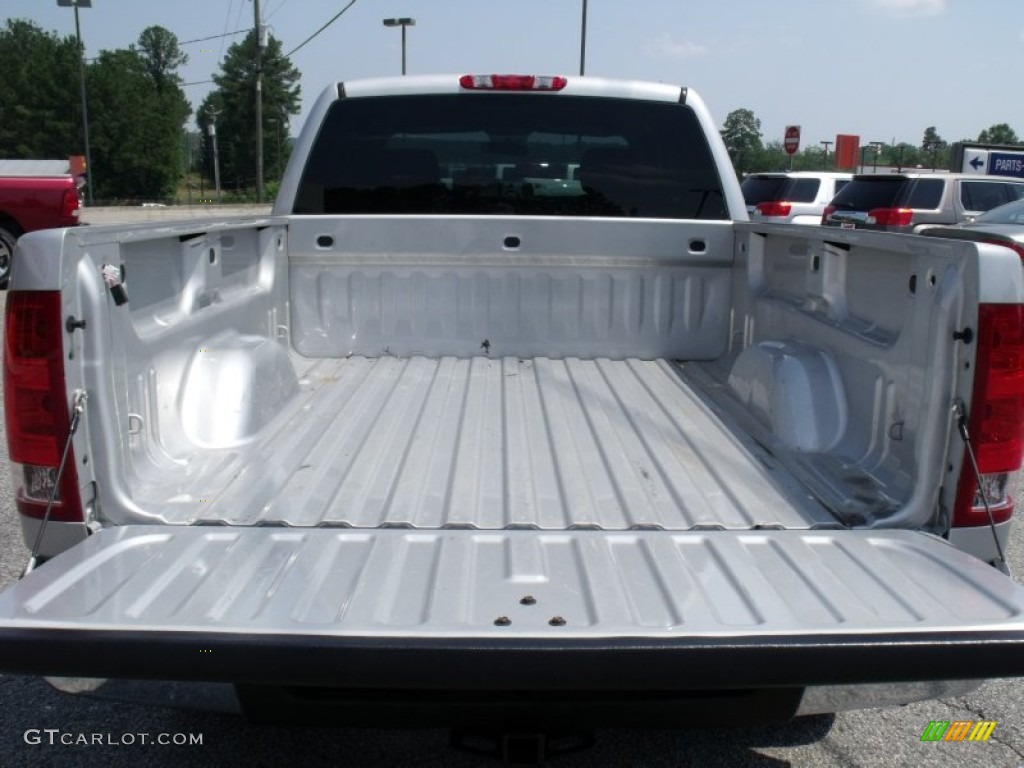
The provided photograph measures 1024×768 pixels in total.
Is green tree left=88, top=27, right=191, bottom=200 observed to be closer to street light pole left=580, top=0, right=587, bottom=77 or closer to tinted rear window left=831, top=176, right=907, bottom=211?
street light pole left=580, top=0, right=587, bottom=77

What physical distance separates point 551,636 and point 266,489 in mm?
1160

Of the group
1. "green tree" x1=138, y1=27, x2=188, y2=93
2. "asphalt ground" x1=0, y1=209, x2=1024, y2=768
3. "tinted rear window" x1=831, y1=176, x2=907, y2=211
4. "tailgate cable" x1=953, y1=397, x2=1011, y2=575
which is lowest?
"asphalt ground" x1=0, y1=209, x2=1024, y2=768

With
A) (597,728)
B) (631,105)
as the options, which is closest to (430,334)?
(631,105)

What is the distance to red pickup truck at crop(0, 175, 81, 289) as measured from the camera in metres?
13.0

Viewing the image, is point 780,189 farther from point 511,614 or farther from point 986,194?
point 511,614

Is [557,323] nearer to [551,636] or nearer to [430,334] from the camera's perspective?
[430,334]

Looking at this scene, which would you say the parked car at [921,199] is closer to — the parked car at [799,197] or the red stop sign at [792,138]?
the parked car at [799,197]

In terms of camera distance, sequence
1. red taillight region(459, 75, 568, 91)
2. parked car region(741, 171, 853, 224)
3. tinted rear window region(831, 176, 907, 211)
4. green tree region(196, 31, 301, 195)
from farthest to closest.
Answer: green tree region(196, 31, 301, 195) < parked car region(741, 171, 853, 224) < tinted rear window region(831, 176, 907, 211) < red taillight region(459, 75, 568, 91)

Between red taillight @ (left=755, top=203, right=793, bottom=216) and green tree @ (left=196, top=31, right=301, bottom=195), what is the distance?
64.5 metres

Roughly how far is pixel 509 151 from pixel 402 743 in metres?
2.64

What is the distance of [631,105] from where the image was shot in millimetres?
4270

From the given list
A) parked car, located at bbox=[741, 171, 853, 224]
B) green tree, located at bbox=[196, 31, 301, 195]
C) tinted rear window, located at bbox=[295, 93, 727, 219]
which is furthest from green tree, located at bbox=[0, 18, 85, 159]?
tinted rear window, located at bbox=[295, 93, 727, 219]

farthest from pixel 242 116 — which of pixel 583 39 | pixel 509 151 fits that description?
pixel 509 151

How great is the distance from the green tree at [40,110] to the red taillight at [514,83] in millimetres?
73339
